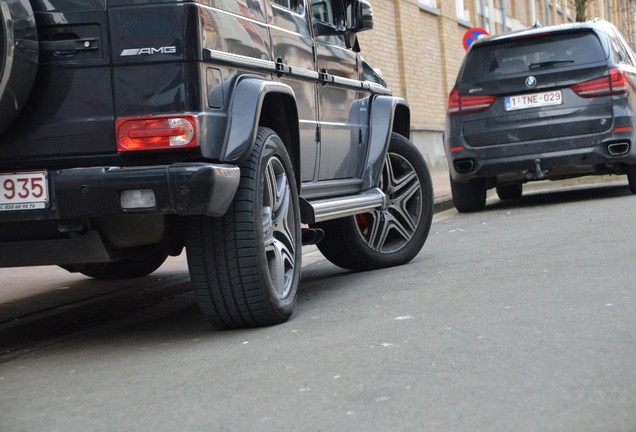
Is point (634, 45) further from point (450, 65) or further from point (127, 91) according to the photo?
point (127, 91)

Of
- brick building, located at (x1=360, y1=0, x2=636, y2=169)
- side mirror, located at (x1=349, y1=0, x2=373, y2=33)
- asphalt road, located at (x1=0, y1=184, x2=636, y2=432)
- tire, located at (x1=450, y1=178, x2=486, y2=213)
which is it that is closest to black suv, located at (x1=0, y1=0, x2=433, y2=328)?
asphalt road, located at (x1=0, y1=184, x2=636, y2=432)

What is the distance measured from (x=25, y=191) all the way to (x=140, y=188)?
546 mm

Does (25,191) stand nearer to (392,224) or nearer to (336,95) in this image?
(336,95)

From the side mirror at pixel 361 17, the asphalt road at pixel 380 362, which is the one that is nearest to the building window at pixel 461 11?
the side mirror at pixel 361 17

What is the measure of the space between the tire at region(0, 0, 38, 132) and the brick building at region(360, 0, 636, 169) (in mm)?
16798

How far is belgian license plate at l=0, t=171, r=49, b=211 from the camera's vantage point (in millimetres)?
5238

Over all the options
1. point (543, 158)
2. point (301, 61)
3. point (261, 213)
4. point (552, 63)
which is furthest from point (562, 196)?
point (261, 213)

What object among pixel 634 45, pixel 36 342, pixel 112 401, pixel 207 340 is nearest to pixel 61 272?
pixel 36 342

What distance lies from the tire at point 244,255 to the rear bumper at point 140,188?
314 mm

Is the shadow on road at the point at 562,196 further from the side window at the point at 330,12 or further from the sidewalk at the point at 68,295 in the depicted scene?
the side window at the point at 330,12

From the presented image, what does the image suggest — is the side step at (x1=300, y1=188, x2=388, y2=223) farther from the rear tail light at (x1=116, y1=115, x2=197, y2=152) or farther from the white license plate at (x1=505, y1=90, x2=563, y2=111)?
the white license plate at (x1=505, y1=90, x2=563, y2=111)

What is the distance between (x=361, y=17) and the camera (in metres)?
7.83

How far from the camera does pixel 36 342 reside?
629cm

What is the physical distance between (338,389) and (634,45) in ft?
141
